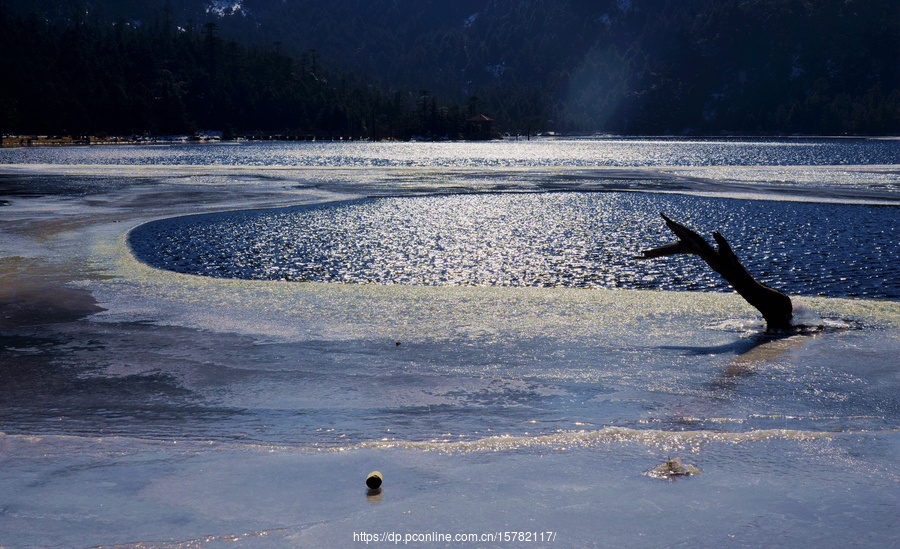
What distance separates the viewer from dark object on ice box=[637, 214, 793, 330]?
10164 mm

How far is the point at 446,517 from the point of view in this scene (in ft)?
14.0

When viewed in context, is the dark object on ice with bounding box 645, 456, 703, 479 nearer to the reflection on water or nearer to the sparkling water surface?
the reflection on water

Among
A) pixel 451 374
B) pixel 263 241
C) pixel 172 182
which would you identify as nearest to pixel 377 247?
A: pixel 263 241

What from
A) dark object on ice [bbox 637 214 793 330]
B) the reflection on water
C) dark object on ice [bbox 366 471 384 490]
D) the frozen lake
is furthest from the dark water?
the reflection on water

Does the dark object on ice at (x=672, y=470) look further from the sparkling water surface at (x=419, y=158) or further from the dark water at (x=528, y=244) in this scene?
the sparkling water surface at (x=419, y=158)

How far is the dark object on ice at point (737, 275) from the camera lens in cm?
1016

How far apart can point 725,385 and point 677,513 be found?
10.9 feet

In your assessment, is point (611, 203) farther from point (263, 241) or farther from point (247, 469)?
point (247, 469)

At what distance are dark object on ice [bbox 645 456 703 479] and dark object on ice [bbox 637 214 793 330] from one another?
17.6ft

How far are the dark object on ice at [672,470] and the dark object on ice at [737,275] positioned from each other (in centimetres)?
536

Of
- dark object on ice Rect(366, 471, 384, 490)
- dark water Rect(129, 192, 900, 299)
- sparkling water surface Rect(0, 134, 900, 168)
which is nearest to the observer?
dark object on ice Rect(366, 471, 384, 490)

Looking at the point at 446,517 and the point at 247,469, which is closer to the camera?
the point at 446,517

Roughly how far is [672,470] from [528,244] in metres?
17.9

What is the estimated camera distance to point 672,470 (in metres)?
5.02
